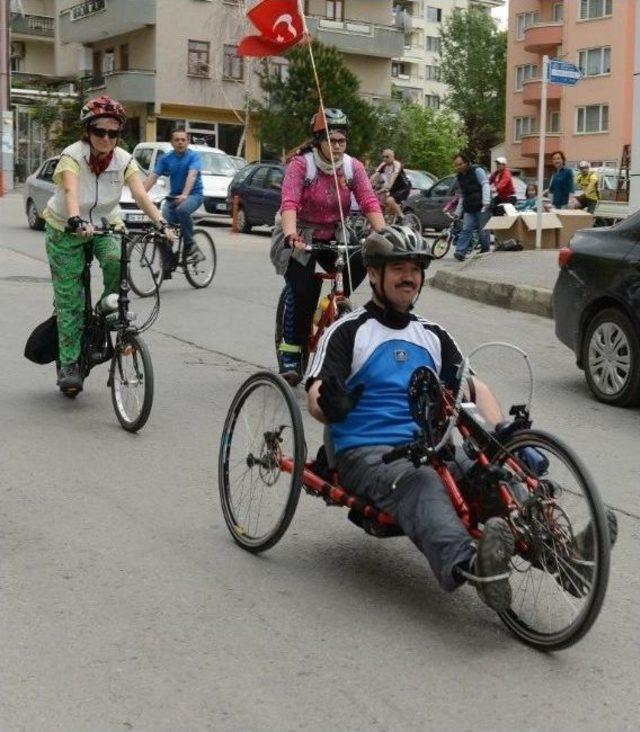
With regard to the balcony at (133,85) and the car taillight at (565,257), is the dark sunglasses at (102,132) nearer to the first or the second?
the car taillight at (565,257)

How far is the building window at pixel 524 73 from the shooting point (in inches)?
2936

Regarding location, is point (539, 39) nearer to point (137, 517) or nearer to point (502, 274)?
point (502, 274)

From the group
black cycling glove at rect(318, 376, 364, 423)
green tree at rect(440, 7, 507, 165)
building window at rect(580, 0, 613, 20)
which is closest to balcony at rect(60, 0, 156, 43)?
building window at rect(580, 0, 613, 20)

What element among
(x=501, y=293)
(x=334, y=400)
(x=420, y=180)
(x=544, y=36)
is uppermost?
(x=544, y=36)

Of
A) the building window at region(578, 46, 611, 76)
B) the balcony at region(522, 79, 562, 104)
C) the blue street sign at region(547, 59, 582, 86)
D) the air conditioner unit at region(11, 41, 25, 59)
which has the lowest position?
the blue street sign at region(547, 59, 582, 86)

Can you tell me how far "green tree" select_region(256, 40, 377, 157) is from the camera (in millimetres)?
45594

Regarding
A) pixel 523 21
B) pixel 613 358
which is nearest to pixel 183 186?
pixel 613 358

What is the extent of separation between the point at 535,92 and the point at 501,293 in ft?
193

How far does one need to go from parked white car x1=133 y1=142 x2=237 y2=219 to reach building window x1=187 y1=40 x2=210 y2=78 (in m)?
25.9

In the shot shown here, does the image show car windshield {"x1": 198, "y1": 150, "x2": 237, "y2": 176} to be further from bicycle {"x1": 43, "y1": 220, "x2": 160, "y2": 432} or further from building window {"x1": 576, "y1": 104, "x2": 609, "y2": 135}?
building window {"x1": 576, "y1": 104, "x2": 609, "y2": 135}

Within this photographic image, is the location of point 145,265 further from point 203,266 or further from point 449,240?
point 449,240

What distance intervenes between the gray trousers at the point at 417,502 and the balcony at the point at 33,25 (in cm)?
7168

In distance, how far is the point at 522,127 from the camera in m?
74.3

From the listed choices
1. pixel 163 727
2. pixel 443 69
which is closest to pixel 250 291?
pixel 163 727
